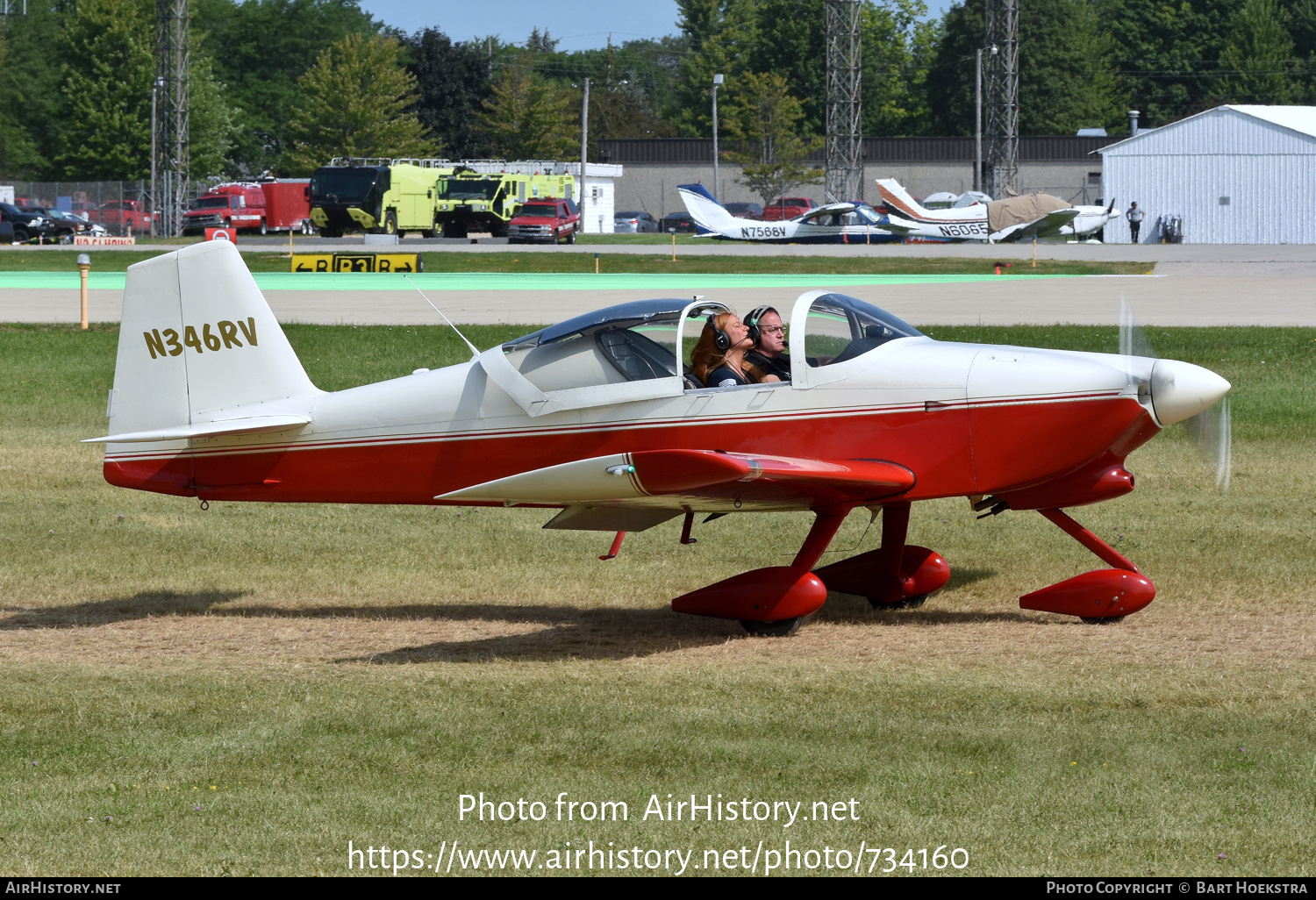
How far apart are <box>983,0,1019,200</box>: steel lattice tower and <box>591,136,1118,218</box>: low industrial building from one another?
43.1 ft

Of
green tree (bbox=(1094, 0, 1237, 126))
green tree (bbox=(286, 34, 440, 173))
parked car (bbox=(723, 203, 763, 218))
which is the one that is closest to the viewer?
parked car (bbox=(723, 203, 763, 218))

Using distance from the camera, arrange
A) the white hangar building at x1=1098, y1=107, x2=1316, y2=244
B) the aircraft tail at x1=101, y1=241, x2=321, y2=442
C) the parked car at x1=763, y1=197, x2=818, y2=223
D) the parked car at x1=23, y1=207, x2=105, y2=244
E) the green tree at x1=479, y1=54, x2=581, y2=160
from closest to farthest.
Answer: the aircraft tail at x1=101, y1=241, x2=321, y2=442 < the parked car at x1=23, y1=207, x2=105, y2=244 < the white hangar building at x1=1098, y1=107, x2=1316, y2=244 < the parked car at x1=763, y1=197, x2=818, y2=223 < the green tree at x1=479, y1=54, x2=581, y2=160

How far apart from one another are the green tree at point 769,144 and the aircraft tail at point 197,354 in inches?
3052

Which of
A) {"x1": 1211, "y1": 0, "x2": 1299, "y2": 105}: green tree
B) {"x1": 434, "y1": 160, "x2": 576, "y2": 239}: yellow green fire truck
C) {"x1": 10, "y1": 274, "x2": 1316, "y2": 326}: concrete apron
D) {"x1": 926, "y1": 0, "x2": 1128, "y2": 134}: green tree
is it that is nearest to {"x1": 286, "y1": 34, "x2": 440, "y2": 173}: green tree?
{"x1": 434, "y1": 160, "x2": 576, "y2": 239}: yellow green fire truck

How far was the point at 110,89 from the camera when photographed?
79.0m

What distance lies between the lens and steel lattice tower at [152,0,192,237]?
196ft

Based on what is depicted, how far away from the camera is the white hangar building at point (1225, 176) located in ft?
193

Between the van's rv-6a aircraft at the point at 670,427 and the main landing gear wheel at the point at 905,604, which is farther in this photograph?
the main landing gear wheel at the point at 905,604

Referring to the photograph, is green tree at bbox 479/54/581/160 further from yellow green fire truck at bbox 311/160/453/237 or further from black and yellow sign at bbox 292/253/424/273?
black and yellow sign at bbox 292/253/424/273

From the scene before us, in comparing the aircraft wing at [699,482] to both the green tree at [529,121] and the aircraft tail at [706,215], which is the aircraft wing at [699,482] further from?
the green tree at [529,121]

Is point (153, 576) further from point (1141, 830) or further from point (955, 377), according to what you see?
point (1141, 830)

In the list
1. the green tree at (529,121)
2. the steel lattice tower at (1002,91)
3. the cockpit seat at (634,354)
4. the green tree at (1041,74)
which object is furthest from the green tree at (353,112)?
the cockpit seat at (634,354)

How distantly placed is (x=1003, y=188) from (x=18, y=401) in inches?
2094
